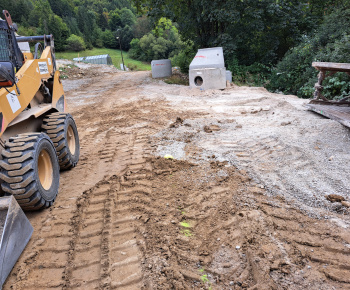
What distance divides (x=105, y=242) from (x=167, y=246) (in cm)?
62

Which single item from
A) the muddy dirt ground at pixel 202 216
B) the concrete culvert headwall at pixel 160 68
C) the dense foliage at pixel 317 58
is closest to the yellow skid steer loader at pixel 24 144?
the muddy dirt ground at pixel 202 216

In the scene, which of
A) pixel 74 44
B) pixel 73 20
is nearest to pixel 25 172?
pixel 74 44

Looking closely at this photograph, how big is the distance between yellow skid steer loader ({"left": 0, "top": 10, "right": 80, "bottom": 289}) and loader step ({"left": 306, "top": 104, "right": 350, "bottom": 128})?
4965mm

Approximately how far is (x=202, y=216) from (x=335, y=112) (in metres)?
4.79

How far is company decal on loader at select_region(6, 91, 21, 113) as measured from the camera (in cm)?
307

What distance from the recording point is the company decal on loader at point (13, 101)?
121 inches

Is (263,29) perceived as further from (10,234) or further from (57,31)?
(57,31)

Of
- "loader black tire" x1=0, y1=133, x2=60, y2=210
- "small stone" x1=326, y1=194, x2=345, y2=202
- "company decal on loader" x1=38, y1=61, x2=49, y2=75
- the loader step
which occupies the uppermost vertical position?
"company decal on loader" x1=38, y1=61, x2=49, y2=75

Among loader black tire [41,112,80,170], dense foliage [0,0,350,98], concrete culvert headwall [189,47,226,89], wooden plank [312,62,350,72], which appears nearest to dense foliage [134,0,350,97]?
dense foliage [0,0,350,98]

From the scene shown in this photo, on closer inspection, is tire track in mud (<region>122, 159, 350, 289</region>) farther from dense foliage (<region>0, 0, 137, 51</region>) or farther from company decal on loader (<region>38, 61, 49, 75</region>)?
dense foliage (<region>0, 0, 137, 51</region>)

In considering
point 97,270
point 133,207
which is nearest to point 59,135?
point 133,207

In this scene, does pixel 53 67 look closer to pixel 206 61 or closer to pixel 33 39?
pixel 33 39

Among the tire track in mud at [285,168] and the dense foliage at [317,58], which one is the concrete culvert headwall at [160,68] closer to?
the dense foliage at [317,58]

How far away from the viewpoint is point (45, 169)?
337cm
